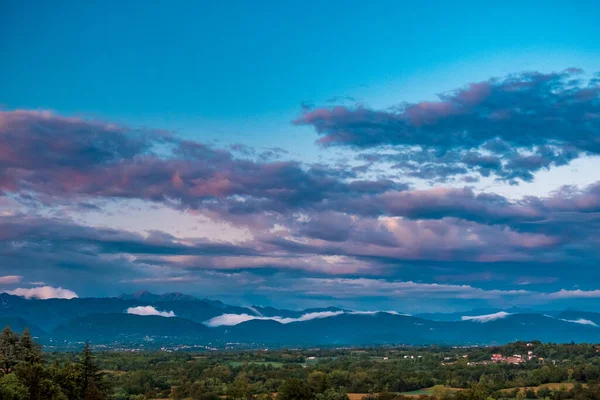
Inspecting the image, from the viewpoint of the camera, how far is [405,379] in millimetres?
198000

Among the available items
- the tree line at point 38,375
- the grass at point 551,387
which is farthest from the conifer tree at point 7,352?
the grass at point 551,387

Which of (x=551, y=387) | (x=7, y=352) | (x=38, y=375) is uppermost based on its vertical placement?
(x=7, y=352)

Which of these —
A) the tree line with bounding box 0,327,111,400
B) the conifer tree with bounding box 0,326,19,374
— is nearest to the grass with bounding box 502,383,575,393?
the tree line with bounding box 0,327,111,400

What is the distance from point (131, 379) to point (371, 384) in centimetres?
6756

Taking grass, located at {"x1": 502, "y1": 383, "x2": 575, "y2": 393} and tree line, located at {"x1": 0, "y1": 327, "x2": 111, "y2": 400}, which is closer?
tree line, located at {"x1": 0, "y1": 327, "x2": 111, "y2": 400}

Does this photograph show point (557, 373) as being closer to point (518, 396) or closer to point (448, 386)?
point (448, 386)

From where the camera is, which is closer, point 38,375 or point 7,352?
point 38,375

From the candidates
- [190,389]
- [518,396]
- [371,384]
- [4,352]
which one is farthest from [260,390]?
[4,352]

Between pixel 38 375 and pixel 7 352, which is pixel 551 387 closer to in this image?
pixel 38 375

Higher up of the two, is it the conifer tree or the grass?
the conifer tree

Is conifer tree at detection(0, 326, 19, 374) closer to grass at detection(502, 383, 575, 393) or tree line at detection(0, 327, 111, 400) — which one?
tree line at detection(0, 327, 111, 400)

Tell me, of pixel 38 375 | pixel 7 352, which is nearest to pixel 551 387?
pixel 38 375

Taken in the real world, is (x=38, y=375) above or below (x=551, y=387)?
above

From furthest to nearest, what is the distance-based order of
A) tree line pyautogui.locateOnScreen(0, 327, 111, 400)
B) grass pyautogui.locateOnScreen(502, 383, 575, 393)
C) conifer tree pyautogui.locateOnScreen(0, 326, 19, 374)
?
grass pyautogui.locateOnScreen(502, 383, 575, 393)
conifer tree pyautogui.locateOnScreen(0, 326, 19, 374)
tree line pyautogui.locateOnScreen(0, 327, 111, 400)
